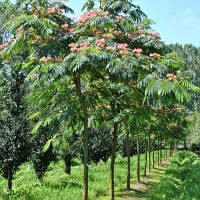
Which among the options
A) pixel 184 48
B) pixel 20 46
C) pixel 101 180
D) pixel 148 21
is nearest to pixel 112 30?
pixel 20 46

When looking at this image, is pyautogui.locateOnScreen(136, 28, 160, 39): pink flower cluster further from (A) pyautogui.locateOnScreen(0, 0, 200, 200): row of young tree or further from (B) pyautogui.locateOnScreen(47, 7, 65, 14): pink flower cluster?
(B) pyautogui.locateOnScreen(47, 7, 65, 14): pink flower cluster

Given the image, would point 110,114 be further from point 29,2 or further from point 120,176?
point 120,176

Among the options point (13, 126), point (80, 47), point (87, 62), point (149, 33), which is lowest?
point (13, 126)

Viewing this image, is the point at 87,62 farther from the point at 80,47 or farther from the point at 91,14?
the point at 91,14

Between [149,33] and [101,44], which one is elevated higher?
[149,33]

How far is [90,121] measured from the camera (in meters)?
7.65

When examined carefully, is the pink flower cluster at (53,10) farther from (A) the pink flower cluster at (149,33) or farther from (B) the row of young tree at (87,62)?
(A) the pink flower cluster at (149,33)

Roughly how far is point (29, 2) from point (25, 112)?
6404 millimetres

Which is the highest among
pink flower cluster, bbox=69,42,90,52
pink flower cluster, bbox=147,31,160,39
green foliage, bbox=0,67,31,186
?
pink flower cluster, bbox=147,31,160,39

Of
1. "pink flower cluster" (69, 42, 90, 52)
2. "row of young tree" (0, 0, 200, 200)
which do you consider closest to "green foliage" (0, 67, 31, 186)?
"row of young tree" (0, 0, 200, 200)

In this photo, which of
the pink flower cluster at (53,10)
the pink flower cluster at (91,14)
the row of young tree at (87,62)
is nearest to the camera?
the row of young tree at (87,62)

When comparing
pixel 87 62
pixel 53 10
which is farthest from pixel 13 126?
pixel 87 62

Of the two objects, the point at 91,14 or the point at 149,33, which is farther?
the point at 149,33

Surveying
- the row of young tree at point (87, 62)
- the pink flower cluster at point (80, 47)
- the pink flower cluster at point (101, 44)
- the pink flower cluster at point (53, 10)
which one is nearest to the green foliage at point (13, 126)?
the row of young tree at point (87, 62)
